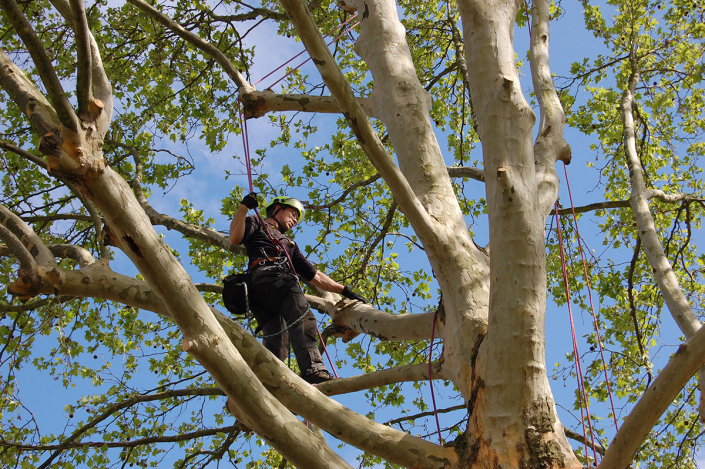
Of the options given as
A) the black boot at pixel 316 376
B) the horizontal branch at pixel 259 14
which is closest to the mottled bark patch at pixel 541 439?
the black boot at pixel 316 376

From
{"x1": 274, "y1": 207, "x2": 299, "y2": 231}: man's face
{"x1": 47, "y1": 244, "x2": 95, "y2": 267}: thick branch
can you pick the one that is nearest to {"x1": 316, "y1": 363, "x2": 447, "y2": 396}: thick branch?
{"x1": 47, "y1": 244, "x2": 95, "y2": 267}: thick branch

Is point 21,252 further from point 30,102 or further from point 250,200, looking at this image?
point 250,200

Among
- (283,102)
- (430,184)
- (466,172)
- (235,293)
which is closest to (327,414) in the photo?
(430,184)

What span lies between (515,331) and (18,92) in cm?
216

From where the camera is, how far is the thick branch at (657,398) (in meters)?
1.85

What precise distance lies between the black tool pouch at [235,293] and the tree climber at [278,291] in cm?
14

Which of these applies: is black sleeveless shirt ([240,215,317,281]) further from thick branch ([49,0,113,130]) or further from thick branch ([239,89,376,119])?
thick branch ([49,0,113,130])

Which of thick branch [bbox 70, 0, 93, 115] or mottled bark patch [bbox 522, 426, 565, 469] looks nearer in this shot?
thick branch [bbox 70, 0, 93, 115]

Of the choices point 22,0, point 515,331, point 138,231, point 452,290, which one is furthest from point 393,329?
point 22,0

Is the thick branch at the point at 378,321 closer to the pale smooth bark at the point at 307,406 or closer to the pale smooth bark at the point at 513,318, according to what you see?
the pale smooth bark at the point at 513,318

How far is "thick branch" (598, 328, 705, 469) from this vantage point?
6.08ft

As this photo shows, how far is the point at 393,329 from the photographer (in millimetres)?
3533

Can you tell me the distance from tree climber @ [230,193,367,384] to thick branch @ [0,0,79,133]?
2.05m

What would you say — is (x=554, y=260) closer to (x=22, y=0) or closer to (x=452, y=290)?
(x=452, y=290)
